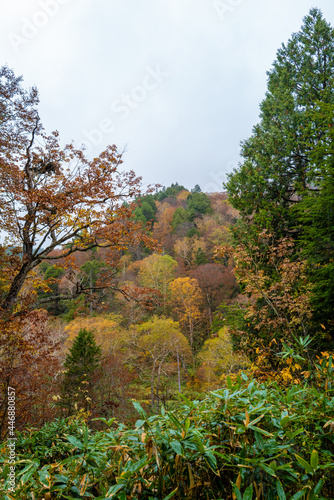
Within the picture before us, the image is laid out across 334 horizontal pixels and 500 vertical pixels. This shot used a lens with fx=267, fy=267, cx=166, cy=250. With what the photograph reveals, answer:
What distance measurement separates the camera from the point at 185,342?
62.7ft

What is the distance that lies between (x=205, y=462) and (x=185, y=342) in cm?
1889

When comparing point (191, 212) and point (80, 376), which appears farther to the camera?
point (191, 212)

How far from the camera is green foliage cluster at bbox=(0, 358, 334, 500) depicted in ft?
3.30

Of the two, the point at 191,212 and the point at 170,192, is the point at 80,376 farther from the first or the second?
the point at 170,192

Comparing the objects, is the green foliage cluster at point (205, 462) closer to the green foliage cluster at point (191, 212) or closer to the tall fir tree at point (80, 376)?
the tall fir tree at point (80, 376)

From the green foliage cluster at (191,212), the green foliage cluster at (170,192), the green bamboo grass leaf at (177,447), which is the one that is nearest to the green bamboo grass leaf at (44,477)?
the green bamboo grass leaf at (177,447)

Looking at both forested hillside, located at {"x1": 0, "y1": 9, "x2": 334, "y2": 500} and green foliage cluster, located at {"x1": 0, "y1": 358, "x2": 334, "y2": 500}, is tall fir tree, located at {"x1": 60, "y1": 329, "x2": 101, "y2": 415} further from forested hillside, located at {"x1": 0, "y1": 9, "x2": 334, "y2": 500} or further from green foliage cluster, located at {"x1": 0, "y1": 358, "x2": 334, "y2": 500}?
green foliage cluster, located at {"x1": 0, "y1": 358, "x2": 334, "y2": 500}

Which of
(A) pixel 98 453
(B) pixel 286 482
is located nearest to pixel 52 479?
(A) pixel 98 453

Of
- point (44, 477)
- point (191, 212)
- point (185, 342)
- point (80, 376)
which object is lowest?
point (185, 342)

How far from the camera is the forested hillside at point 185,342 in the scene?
111 cm

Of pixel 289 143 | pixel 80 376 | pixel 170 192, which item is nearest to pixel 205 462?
pixel 289 143

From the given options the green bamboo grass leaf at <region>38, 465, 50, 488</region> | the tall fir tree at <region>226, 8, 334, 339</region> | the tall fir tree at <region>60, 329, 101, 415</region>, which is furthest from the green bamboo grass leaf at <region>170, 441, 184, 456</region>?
the tall fir tree at <region>60, 329, 101, 415</region>

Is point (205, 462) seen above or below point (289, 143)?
below

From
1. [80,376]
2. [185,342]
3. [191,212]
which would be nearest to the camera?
[80,376]
